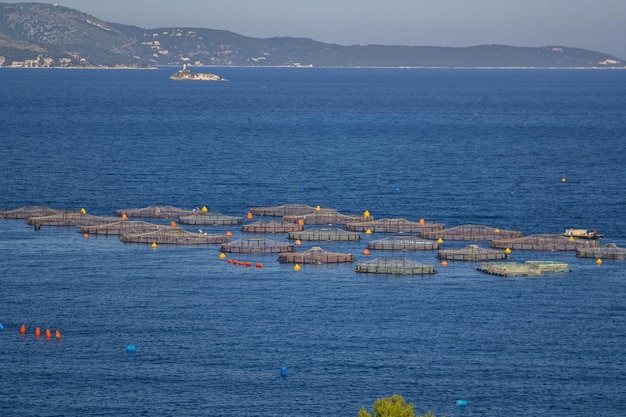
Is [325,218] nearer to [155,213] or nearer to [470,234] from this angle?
[470,234]

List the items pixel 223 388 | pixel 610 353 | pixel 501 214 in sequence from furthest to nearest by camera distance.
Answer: pixel 501 214 → pixel 610 353 → pixel 223 388

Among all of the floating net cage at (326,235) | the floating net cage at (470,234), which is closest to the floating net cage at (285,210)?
the floating net cage at (326,235)

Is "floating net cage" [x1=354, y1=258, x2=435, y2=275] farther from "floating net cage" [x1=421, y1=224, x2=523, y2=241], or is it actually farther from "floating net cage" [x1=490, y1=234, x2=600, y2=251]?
"floating net cage" [x1=421, y1=224, x2=523, y2=241]

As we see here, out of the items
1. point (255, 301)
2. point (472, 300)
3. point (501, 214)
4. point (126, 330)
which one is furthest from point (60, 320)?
point (501, 214)

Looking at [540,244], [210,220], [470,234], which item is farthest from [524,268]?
[210,220]

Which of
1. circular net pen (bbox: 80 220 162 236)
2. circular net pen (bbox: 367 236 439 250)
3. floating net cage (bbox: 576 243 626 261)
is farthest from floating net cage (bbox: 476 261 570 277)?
circular net pen (bbox: 80 220 162 236)

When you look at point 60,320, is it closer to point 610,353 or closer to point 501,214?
point 610,353
